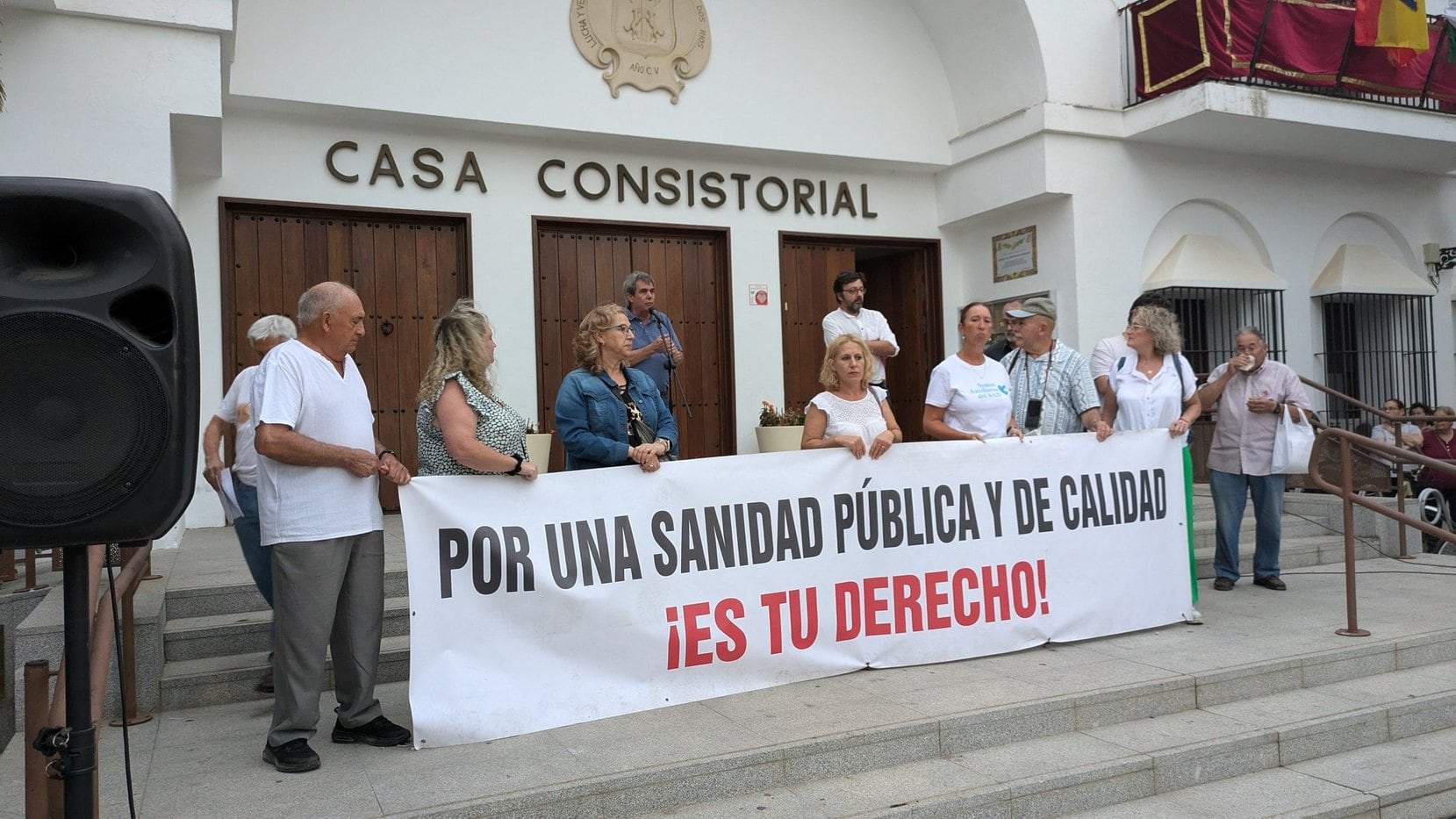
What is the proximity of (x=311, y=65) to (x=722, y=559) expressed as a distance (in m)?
5.91

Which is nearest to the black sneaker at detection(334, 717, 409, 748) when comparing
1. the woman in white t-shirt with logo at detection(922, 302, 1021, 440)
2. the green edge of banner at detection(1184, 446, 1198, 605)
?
the woman in white t-shirt with logo at detection(922, 302, 1021, 440)

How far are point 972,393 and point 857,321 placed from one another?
7.40ft

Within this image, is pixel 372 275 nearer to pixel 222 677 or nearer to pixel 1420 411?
pixel 222 677

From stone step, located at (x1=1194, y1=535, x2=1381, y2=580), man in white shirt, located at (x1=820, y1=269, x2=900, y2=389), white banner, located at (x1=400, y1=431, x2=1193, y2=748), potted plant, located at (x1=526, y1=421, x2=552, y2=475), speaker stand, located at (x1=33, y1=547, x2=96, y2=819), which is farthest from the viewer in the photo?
potted plant, located at (x1=526, y1=421, x2=552, y2=475)

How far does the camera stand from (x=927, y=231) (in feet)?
37.5

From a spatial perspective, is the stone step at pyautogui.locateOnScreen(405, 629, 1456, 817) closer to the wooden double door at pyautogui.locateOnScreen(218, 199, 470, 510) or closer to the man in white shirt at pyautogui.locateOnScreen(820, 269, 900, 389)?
the man in white shirt at pyautogui.locateOnScreen(820, 269, 900, 389)

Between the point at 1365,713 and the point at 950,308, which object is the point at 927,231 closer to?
the point at 950,308

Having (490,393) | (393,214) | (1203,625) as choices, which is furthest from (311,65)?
(1203,625)

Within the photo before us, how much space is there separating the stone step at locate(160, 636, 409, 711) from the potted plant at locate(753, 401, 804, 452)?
5.09m

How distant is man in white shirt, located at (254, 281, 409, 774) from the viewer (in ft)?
12.8

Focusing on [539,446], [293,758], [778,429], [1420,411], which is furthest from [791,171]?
[293,758]

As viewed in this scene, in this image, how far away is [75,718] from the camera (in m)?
2.71

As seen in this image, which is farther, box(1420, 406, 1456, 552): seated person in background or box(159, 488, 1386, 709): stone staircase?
box(1420, 406, 1456, 552): seated person in background

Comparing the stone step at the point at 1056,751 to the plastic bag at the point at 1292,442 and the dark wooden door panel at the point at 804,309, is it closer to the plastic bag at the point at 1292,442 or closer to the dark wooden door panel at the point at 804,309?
the plastic bag at the point at 1292,442
